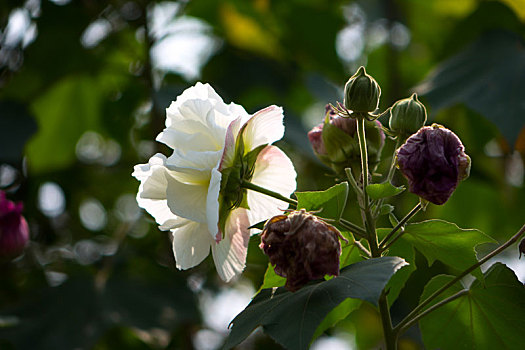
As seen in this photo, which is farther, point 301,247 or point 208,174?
point 208,174

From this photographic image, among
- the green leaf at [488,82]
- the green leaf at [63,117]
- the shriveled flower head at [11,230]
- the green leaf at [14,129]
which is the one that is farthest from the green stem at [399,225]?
the green leaf at [63,117]

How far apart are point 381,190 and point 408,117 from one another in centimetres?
13

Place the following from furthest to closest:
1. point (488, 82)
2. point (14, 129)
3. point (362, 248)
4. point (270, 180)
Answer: point (14, 129), point (488, 82), point (270, 180), point (362, 248)

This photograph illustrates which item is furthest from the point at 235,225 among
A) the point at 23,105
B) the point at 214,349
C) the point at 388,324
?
the point at 23,105

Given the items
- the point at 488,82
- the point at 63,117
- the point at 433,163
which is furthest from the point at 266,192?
the point at 63,117

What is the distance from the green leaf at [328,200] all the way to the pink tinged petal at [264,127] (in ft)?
0.40

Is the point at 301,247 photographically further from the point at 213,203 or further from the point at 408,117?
the point at 408,117

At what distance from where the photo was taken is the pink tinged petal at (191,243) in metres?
0.78

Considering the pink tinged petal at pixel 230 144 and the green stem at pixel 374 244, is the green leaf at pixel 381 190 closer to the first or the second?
the green stem at pixel 374 244

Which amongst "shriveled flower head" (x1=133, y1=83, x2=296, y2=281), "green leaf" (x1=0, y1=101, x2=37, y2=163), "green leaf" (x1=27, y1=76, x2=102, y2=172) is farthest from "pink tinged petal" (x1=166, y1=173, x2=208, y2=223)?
"green leaf" (x1=27, y1=76, x2=102, y2=172)

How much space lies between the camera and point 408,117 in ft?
2.49

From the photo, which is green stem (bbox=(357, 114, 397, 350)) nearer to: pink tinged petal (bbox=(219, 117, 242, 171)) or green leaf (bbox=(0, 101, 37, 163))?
pink tinged petal (bbox=(219, 117, 242, 171))

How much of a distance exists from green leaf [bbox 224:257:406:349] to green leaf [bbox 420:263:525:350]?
0.59 ft

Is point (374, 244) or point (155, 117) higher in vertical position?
point (374, 244)
